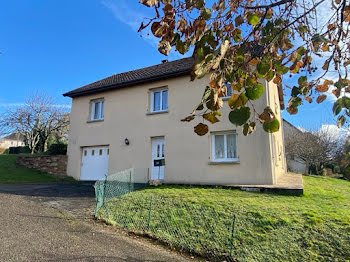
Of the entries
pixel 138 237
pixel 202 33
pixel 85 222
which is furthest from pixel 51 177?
pixel 202 33

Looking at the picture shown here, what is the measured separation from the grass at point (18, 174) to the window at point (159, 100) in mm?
6359

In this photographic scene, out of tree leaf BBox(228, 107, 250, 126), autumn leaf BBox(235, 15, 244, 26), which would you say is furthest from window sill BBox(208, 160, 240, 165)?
tree leaf BBox(228, 107, 250, 126)

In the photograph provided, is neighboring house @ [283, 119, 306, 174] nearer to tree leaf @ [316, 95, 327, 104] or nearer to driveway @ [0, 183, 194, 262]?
driveway @ [0, 183, 194, 262]

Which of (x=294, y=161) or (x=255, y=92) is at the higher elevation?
(x=294, y=161)

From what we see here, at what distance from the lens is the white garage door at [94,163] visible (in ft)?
45.4

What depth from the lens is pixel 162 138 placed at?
12.5 meters

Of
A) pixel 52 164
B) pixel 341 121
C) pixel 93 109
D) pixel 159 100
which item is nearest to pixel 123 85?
pixel 159 100

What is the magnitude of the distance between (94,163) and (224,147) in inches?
293

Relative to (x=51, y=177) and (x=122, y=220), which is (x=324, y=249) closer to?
(x=122, y=220)

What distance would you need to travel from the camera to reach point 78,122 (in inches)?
591

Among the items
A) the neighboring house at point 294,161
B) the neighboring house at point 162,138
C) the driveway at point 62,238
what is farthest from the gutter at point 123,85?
the neighboring house at point 294,161

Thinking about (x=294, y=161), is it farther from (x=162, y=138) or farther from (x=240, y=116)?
(x=240, y=116)

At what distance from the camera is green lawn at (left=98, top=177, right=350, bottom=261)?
4.82 m

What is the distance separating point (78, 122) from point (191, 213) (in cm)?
1082
